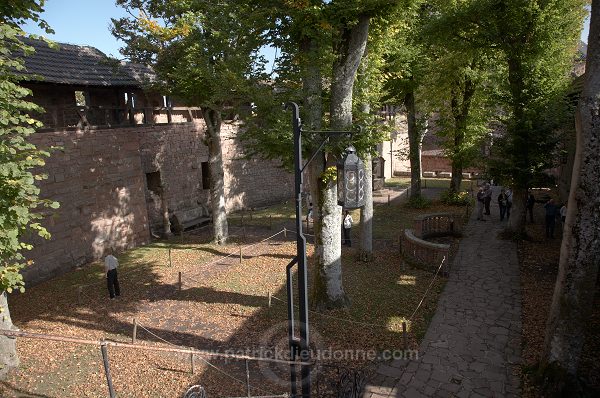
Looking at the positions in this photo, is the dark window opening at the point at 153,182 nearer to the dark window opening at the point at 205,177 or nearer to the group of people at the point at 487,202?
the dark window opening at the point at 205,177

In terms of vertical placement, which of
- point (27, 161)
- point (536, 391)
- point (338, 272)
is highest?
point (27, 161)

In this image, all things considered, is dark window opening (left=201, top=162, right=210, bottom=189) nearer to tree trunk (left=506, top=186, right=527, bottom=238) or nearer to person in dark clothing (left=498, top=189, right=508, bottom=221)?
person in dark clothing (left=498, top=189, right=508, bottom=221)

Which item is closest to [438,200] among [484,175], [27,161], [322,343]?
[484,175]

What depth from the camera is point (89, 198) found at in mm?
16391

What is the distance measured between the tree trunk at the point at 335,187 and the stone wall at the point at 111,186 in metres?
5.48

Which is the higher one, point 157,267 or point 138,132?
point 138,132

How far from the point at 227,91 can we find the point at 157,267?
7454mm

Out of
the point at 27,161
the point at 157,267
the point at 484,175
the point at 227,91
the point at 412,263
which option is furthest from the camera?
the point at 484,175

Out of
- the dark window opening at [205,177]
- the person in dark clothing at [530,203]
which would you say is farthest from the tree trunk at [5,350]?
the person in dark clothing at [530,203]

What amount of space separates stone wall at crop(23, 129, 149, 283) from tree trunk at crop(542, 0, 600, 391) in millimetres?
14029

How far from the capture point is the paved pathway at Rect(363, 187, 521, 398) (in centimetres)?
782

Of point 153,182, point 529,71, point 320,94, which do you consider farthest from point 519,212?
point 153,182

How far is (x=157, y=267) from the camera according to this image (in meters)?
15.6

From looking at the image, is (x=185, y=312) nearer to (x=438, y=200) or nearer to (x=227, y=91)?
(x=227, y=91)
